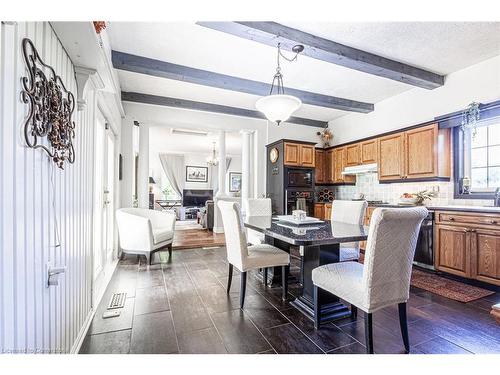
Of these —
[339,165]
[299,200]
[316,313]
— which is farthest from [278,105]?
[339,165]

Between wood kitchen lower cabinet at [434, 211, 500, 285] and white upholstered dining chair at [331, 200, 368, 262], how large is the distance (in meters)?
1.16

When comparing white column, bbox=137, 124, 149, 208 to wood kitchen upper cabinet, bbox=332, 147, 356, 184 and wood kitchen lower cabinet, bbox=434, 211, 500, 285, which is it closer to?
wood kitchen upper cabinet, bbox=332, 147, 356, 184

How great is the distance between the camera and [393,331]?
1.80 metres

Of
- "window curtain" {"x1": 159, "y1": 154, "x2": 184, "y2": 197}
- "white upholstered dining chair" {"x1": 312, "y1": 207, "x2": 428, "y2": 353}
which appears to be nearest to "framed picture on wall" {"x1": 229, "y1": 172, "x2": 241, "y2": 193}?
"window curtain" {"x1": 159, "y1": 154, "x2": 184, "y2": 197}

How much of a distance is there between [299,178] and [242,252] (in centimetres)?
317

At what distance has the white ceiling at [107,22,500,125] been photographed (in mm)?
2527

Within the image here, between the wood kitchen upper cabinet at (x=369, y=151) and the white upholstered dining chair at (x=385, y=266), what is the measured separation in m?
3.25

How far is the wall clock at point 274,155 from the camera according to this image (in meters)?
5.11

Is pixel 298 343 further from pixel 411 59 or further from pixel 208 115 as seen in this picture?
pixel 208 115

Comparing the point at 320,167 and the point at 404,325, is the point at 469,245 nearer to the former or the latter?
the point at 404,325

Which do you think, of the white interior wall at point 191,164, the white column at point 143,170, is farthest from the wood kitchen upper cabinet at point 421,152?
the white interior wall at point 191,164

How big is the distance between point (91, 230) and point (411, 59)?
4.23 m

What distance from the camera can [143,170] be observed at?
4.59 m

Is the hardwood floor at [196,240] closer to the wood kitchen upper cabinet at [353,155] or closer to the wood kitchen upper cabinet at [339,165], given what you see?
the wood kitchen upper cabinet at [339,165]
